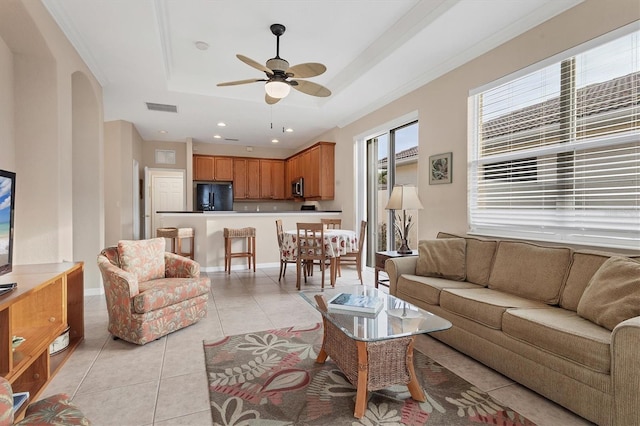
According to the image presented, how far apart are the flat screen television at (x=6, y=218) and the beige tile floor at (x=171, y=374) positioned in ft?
2.78

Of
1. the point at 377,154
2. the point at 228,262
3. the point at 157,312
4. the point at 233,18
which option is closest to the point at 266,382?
the point at 157,312

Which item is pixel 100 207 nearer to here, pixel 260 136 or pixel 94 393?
pixel 94 393

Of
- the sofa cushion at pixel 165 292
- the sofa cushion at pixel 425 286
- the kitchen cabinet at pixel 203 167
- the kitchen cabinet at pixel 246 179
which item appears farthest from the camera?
the kitchen cabinet at pixel 246 179

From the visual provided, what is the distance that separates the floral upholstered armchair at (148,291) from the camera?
8.72 feet

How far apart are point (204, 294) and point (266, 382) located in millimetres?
1395

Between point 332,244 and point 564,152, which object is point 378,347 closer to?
point 564,152

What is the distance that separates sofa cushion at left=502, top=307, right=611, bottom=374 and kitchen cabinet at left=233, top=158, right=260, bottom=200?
721 centimetres

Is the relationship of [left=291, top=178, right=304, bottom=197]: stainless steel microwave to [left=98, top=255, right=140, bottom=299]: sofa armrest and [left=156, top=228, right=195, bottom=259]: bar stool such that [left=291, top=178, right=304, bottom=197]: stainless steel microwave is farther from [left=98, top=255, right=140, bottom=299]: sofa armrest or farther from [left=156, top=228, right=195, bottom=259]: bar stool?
[left=98, top=255, right=140, bottom=299]: sofa armrest

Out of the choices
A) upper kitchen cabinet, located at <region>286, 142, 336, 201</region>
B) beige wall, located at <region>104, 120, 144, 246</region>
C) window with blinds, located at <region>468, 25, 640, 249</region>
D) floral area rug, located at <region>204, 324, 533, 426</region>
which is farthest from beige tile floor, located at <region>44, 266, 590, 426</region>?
upper kitchen cabinet, located at <region>286, 142, 336, 201</region>

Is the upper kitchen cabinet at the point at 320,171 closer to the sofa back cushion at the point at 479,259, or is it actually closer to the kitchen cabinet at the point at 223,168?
the kitchen cabinet at the point at 223,168

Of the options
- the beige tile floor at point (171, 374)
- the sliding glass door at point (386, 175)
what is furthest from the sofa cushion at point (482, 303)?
the sliding glass door at point (386, 175)

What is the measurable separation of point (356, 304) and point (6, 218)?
7.29 feet

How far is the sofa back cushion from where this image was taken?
2.95 m

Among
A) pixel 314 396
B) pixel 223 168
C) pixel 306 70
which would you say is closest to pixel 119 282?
pixel 314 396
